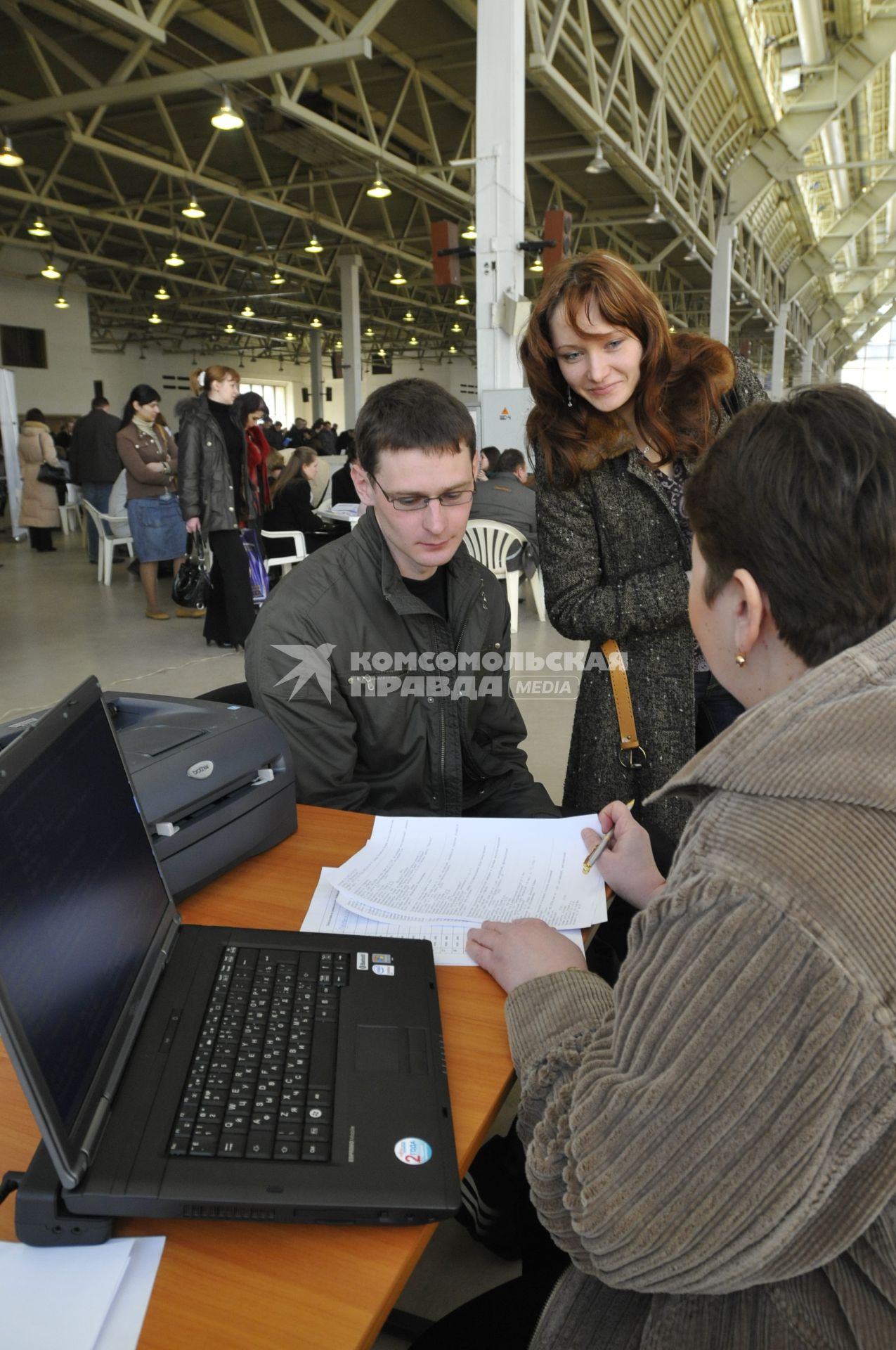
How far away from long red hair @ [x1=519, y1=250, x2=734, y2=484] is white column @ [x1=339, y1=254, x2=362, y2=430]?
13.6m

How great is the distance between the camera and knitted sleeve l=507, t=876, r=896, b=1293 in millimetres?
562

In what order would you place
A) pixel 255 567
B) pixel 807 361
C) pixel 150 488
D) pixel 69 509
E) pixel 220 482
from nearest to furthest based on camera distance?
pixel 220 482 < pixel 255 567 < pixel 150 488 < pixel 69 509 < pixel 807 361

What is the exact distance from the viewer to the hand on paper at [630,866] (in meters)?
1.17

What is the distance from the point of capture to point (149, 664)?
5.32 meters

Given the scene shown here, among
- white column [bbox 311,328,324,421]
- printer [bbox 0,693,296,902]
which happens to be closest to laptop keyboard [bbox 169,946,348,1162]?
printer [bbox 0,693,296,902]

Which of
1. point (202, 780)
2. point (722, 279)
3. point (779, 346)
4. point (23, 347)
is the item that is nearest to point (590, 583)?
point (202, 780)

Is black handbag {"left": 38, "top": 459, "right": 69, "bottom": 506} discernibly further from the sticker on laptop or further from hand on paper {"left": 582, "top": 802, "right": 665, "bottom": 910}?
the sticker on laptop

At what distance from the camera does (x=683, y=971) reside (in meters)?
0.60

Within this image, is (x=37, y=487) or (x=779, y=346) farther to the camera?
(x=779, y=346)

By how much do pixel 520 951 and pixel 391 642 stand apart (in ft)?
2.57

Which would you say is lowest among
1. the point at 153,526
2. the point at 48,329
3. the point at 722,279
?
the point at 153,526

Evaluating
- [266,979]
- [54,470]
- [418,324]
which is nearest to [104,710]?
[266,979]

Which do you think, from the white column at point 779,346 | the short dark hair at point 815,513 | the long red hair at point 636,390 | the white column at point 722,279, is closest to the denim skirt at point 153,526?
the long red hair at point 636,390

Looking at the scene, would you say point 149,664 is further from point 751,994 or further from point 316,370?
point 316,370
